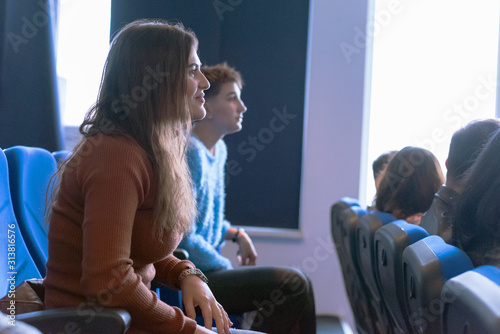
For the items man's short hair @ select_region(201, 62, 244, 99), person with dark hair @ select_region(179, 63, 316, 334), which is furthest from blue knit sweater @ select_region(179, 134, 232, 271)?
man's short hair @ select_region(201, 62, 244, 99)

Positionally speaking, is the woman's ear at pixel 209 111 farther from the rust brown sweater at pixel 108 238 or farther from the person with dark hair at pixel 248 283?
the rust brown sweater at pixel 108 238

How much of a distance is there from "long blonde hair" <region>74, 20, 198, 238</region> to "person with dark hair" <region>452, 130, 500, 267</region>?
64 cm

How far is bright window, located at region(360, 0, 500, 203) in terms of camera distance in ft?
13.6

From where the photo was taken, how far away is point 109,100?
1275 millimetres

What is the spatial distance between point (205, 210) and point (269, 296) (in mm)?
454

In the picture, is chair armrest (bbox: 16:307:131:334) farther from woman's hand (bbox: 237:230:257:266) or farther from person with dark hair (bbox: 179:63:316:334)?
woman's hand (bbox: 237:230:257:266)

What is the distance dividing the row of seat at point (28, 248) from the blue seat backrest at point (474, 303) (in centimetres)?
59

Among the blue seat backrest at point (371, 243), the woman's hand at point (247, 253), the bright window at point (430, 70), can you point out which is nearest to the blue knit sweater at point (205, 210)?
the woman's hand at point (247, 253)

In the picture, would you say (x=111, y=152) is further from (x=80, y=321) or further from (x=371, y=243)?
(x=371, y=243)

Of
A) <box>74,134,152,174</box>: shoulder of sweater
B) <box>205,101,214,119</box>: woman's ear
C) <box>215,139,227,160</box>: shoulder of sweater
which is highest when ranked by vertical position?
<box>74,134,152,174</box>: shoulder of sweater

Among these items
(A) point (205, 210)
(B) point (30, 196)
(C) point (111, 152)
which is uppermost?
(C) point (111, 152)

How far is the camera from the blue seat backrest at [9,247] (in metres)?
1.38

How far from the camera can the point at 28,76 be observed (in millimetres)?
2672

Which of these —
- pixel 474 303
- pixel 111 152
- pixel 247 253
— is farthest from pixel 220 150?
pixel 474 303
